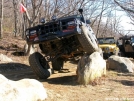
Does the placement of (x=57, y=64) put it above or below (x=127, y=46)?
below

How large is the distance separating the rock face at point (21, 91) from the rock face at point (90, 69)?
211 centimetres

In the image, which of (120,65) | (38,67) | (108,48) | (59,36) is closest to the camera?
(59,36)

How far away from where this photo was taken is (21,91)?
15.5ft

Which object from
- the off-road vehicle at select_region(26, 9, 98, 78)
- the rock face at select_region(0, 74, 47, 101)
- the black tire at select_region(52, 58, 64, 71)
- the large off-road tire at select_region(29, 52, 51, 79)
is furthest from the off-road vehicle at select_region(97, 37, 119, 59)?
the rock face at select_region(0, 74, 47, 101)

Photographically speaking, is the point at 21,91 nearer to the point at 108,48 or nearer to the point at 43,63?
the point at 43,63

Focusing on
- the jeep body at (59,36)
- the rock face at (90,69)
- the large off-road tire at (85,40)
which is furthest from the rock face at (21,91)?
the large off-road tire at (85,40)

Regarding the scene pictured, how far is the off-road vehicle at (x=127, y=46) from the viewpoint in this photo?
58.3ft

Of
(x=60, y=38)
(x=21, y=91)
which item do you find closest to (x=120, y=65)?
(x=60, y=38)

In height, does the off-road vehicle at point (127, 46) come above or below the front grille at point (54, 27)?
below

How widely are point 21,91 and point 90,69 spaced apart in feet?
10.5

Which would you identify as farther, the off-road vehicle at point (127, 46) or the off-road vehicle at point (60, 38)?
the off-road vehicle at point (127, 46)

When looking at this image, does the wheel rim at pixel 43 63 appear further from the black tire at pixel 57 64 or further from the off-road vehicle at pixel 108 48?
the off-road vehicle at pixel 108 48

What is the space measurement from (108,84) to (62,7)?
13.3 meters

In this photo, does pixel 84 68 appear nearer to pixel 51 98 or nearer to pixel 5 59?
pixel 51 98
